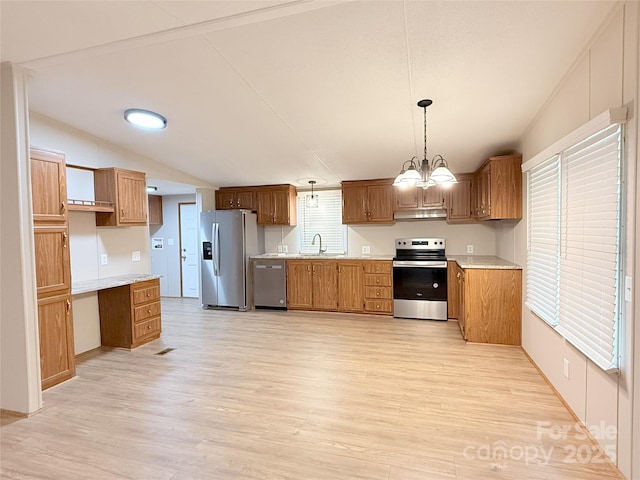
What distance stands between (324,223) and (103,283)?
372 centimetres

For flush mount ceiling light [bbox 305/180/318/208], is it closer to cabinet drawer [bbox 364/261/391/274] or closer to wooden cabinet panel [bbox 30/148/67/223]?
cabinet drawer [bbox 364/261/391/274]

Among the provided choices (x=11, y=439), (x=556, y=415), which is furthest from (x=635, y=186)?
(x=11, y=439)

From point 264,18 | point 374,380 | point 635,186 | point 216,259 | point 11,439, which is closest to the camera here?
point 635,186

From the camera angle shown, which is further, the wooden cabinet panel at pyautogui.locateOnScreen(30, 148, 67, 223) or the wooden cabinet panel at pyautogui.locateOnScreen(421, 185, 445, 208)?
the wooden cabinet panel at pyautogui.locateOnScreen(421, 185, 445, 208)

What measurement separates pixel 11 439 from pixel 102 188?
2729mm

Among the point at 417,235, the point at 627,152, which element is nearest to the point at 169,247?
the point at 417,235

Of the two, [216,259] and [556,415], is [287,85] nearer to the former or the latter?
[556,415]

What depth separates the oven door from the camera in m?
4.99

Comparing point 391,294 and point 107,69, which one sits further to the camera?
point 391,294

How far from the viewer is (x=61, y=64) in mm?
2611

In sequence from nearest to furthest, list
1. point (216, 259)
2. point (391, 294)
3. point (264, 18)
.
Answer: point (264, 18), point (391, 294), point (216, 259)

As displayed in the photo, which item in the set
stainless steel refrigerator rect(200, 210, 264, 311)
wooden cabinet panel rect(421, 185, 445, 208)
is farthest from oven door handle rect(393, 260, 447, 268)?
stainless steel refrigerator rect(200, 210, 264, 311)

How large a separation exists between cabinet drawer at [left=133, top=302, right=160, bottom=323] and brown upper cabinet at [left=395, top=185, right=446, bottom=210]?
13.0 ft

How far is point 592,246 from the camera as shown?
2.08 metres
